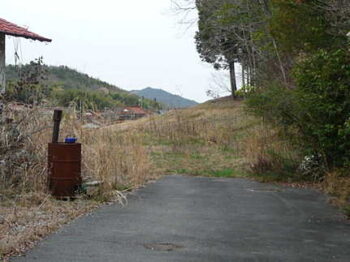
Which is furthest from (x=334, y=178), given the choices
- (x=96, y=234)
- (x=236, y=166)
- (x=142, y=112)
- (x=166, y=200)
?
(x=142, y=112)

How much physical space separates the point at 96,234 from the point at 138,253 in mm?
1257

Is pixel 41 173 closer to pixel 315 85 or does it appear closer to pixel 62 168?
pixel 62 168

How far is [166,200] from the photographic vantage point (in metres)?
11.7

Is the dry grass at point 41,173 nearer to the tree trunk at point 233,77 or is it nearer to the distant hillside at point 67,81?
the distant hillside at point 67,81

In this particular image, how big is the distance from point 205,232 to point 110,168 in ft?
15.2

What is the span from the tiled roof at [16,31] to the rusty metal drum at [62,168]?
16.5 feet

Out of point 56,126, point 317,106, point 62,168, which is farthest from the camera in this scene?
point 317,106

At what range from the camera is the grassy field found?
8.59 m

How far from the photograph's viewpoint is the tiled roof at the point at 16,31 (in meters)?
14.4

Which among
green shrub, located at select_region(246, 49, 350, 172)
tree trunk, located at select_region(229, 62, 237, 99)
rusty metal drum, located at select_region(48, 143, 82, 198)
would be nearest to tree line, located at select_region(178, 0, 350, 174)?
green shrub, located at select_region(246, 49, 350, 172)

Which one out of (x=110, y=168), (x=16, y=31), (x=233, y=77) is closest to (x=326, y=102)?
(x=110, y=168)

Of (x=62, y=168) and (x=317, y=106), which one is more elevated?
(x=317, y=106)

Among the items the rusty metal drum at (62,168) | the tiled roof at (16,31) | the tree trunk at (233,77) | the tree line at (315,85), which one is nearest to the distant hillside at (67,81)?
the tiled roof at (16,31)

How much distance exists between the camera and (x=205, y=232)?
8109 millimetres
